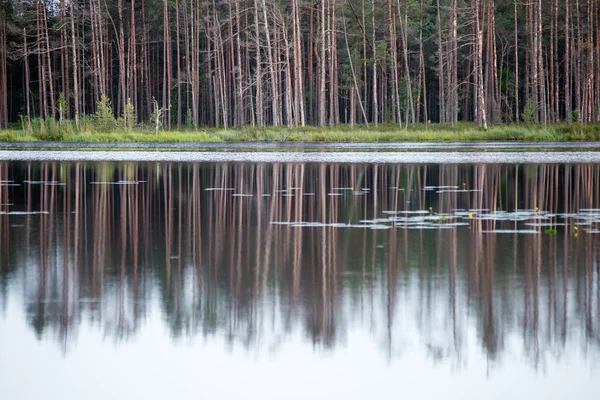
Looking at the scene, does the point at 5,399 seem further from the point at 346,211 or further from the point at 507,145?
the point at 507,145

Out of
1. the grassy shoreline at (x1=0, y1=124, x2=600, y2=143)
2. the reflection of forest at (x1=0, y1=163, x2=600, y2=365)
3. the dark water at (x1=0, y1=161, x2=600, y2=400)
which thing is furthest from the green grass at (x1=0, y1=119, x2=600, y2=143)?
the dark water at (x1=0, y1=161, x2=600, y2=400)

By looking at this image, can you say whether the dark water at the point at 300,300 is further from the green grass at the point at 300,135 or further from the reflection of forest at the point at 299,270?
the green grass at the point at 300,135

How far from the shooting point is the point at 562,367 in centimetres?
707

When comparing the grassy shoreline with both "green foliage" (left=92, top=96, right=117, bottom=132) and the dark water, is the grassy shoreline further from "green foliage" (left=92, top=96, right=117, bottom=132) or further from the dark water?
the dark water

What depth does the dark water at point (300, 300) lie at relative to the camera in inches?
271

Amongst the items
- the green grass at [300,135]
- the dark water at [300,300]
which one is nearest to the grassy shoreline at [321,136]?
the green grass at [300,135]

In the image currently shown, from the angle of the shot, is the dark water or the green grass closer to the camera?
the dark water

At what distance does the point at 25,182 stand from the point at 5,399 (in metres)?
19.6

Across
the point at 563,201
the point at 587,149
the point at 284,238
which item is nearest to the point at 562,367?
the point at 284,238

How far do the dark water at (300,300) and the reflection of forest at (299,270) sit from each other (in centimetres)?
3

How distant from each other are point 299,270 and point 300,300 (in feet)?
6.00

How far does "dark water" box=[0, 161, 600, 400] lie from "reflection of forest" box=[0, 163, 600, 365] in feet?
0.11

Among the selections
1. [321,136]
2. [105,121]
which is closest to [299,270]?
[321,136]

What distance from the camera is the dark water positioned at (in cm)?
688
